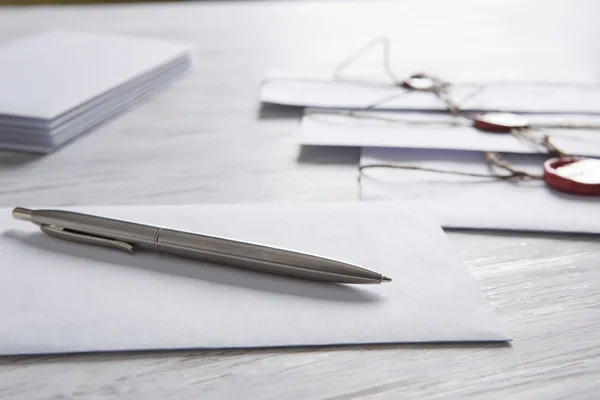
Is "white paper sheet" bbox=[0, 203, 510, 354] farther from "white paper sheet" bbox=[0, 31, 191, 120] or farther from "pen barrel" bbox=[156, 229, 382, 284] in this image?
"white paper sheet" bbox=[0, 31, 191, 120]

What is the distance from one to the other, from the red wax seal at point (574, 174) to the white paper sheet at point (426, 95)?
15 centimetres

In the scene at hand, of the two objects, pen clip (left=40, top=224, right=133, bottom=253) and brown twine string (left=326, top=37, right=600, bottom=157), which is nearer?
pen clip (left=40, top=224, right=133, bottom=253)

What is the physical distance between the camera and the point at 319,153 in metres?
0.56

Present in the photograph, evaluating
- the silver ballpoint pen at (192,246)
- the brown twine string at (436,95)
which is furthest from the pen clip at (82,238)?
the brown twine string at (436,95)

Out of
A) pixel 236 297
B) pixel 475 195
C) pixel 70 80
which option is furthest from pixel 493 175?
pixel 70 80

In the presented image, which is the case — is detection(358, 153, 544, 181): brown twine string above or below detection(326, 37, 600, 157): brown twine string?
below

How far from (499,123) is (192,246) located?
36 centimetres

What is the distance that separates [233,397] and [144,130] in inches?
15.9

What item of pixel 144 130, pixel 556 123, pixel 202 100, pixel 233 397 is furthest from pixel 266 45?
pixel 233 397

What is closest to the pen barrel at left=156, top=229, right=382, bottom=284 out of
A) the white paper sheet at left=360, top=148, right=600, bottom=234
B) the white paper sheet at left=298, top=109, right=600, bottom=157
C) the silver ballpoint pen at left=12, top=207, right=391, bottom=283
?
the silver ballpoint pen at left=12, top=207, right=391, bottom=283

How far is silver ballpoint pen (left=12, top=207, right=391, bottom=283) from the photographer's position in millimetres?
335

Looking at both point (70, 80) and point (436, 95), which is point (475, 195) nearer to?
point (436, 95)

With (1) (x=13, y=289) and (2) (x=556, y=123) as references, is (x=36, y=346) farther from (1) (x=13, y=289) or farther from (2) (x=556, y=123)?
(2) (x=556, y=123)

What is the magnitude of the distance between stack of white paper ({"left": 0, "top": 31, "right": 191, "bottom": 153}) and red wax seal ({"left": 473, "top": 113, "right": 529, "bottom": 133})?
1.22 ft
